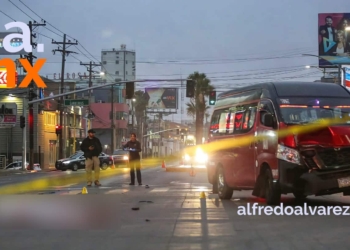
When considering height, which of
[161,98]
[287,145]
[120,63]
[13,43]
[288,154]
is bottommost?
[288,154]

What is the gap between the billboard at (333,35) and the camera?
216ft

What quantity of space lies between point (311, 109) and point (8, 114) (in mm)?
42906

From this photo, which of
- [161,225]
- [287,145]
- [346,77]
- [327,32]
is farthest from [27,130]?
[161,225]

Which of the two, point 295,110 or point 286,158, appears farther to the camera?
point 295,110

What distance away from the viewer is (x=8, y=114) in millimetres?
51750

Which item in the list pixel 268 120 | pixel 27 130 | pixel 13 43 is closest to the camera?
pixel 268 120

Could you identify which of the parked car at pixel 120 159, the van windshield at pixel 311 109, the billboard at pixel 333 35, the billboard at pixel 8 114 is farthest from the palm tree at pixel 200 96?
the van windshield at pixel 311 109

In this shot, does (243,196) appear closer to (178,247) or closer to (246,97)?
(246,97)

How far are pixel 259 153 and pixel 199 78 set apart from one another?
5313 centimetres

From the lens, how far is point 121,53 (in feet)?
448

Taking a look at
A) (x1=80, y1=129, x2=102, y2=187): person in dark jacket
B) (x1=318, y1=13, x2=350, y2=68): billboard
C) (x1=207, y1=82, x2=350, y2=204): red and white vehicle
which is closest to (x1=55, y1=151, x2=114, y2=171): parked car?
(x1=80, y1=129, x2=102, y2=187): person in dark jacket

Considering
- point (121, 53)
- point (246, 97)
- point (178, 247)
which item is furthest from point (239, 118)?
point (121, 53)

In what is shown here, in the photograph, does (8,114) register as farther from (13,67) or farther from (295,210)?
(295,210)

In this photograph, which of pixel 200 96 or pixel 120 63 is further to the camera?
pixel 120 63
